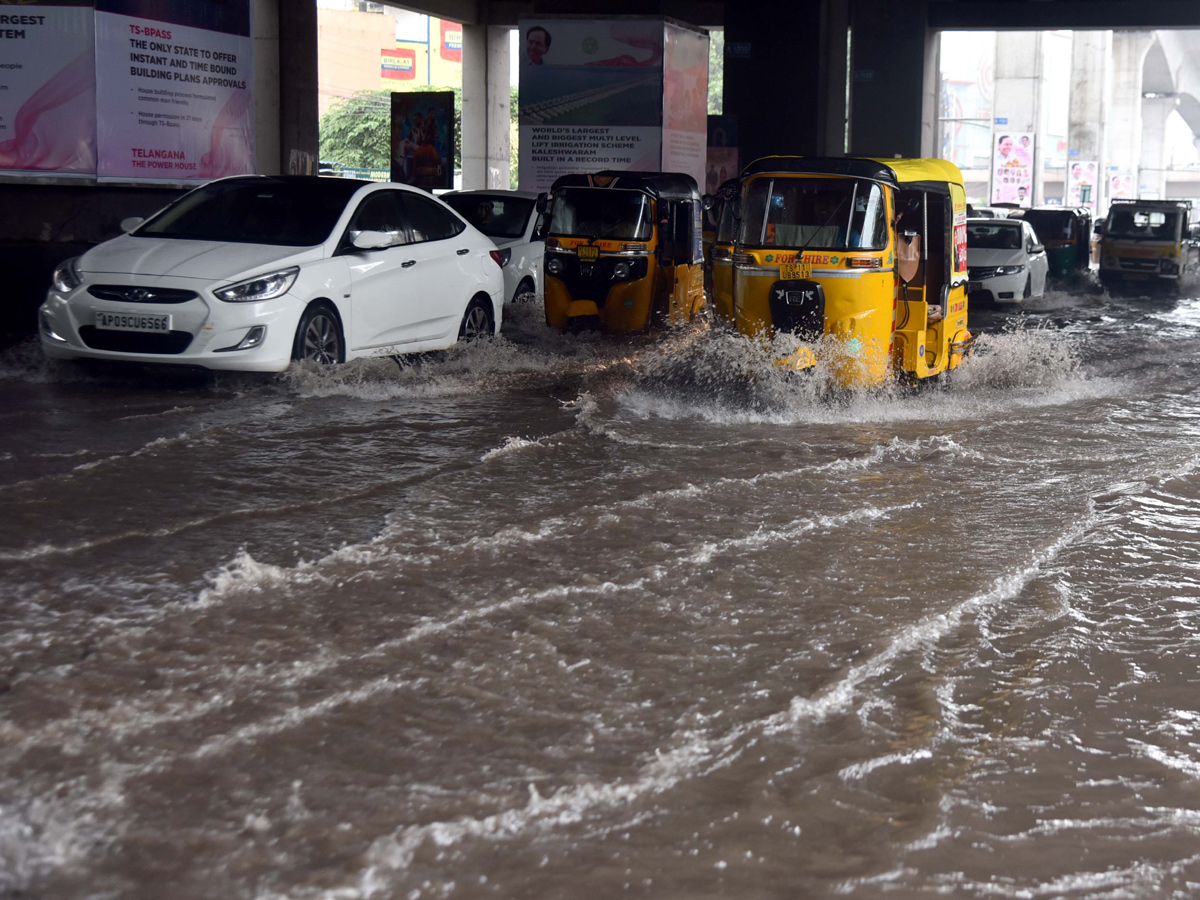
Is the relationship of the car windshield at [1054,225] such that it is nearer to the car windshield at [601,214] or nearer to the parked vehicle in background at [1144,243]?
the parked vehicle in background at [1144,243]

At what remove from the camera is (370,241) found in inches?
377

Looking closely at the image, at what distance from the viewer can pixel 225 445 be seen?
24.7ft

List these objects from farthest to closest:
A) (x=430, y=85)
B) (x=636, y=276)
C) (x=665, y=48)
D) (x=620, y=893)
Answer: (x=430, y=85) → (x=665, y=48) → (x=636, y=276) → (x=620, y=893)

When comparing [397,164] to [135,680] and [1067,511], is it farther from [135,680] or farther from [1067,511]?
[135,680]

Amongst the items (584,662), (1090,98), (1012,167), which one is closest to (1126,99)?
(1090,98)

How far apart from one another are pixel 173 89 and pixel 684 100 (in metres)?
7.73

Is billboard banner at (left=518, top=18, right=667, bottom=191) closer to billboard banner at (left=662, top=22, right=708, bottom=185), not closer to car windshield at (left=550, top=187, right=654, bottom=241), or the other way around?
billboard banner at (left=662, top=22, right=708, bottom=185)

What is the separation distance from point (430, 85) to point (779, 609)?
6659 cm

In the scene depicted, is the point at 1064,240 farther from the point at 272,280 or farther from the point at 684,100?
the point at 272,280

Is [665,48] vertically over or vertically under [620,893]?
over

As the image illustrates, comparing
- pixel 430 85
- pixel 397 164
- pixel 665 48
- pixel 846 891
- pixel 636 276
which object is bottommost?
pixel 846 891

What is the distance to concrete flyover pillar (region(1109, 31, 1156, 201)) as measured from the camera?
70.5 metres

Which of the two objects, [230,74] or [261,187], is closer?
[261,187]

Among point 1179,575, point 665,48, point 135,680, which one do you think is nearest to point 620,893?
point 135,680
